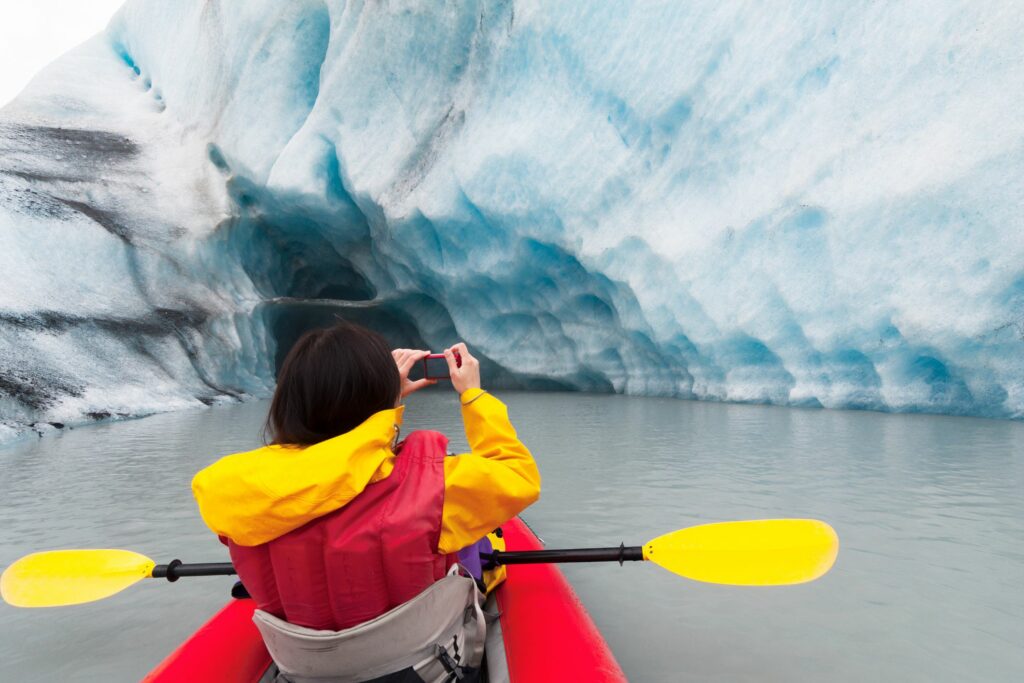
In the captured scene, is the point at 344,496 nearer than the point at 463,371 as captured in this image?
Yes

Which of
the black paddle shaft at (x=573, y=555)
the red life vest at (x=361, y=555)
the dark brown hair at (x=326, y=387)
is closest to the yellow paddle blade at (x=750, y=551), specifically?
the black paddle shaft at (x=573, y=555)

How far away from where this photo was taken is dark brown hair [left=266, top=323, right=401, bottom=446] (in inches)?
39.9

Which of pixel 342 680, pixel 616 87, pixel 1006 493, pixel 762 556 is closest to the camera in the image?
pixel 342 680

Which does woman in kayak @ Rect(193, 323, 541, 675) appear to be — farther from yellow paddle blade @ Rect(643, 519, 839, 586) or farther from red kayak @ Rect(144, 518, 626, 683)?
yellow paddle blade @ Rect(643, 519, 839, 586)

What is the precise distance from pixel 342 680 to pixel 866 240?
248 inches

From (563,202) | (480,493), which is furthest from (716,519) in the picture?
(563,202)

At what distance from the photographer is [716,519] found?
9.22 ft

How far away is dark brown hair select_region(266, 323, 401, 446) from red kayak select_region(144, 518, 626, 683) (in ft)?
1.94

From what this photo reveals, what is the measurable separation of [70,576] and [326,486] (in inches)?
53.6

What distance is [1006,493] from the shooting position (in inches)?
124

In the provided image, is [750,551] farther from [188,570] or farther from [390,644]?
[188,570]

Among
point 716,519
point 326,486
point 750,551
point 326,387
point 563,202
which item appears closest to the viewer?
point 326,486

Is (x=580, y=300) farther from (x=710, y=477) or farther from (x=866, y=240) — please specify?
(x=710, y=477)

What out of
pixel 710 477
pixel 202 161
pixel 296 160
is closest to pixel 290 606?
pixel 710 477
